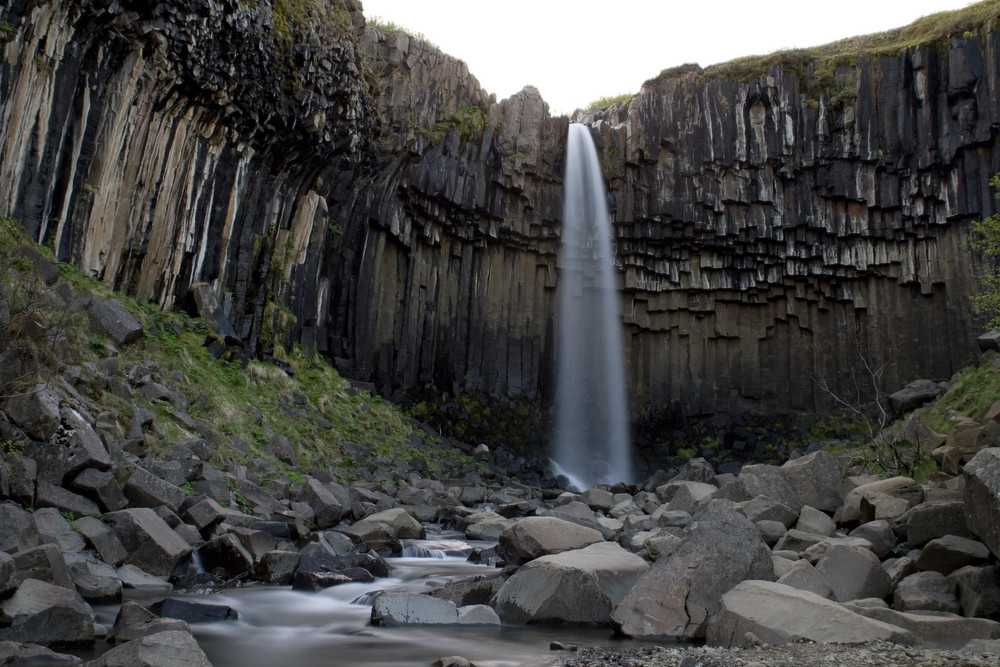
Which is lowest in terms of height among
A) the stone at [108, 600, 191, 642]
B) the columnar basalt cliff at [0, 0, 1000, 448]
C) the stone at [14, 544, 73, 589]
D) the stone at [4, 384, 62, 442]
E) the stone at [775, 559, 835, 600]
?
the stone at [108, 600, 191, 642]

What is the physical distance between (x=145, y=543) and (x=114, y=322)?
6827 mm

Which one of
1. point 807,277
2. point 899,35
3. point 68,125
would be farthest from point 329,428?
point 899,35

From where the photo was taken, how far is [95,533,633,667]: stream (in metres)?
5.60

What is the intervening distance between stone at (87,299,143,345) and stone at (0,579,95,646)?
807cm

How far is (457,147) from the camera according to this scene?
85.8 feet

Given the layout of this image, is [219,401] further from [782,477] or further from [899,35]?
[899,35]

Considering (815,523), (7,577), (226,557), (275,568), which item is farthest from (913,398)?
(7,577)

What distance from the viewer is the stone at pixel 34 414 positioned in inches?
289

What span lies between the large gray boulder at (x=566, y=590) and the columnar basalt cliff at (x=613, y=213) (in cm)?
1318

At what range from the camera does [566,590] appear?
6.67 m

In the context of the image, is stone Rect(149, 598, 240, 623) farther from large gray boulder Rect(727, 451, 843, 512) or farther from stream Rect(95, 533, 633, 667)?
large gray boulder Rect(727, 451, 843, 512)

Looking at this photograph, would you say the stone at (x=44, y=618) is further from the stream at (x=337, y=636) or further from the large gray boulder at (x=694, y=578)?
the large gray boulder at (x=694, y=578)

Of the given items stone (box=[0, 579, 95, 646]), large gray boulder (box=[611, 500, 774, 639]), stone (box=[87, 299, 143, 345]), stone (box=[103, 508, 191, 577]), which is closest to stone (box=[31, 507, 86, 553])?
stone (box=[103, 508, 191, 577])

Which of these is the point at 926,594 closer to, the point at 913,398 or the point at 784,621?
the point at 784,621
